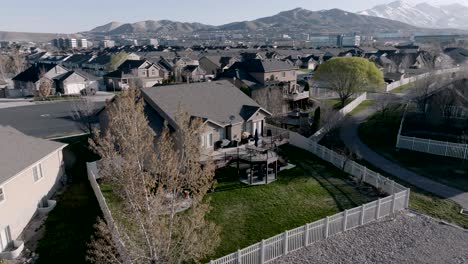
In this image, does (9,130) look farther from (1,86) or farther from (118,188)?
(1,86)

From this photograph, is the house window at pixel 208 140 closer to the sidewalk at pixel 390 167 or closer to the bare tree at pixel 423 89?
the sidewalk at pixel 390 167

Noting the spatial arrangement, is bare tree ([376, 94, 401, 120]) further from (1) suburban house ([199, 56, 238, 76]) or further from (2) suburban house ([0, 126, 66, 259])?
(1) suburban house ([199, 56, 238, 76])

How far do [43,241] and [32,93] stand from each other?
55365 millimetres

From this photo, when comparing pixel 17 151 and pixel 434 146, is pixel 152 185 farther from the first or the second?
pixel 434 146

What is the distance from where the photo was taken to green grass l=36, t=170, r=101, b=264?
16.7 meters

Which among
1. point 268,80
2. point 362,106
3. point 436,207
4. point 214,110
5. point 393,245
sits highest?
point 268,80

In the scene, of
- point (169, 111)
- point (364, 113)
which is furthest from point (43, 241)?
point (364, 113)

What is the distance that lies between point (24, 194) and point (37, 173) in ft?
6.78

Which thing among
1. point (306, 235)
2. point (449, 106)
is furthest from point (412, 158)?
point (306, 235)

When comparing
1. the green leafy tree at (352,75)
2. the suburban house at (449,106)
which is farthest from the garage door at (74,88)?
→ the suburban house at (449,106)

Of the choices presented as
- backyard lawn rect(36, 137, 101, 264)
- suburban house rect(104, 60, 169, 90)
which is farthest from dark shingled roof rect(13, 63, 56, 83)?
backyard lawn rect(36, 137, 101, 264)

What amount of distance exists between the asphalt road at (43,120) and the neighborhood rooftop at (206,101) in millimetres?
14012

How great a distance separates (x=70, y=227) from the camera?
1916 centimetres

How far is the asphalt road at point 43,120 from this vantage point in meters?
38.1
